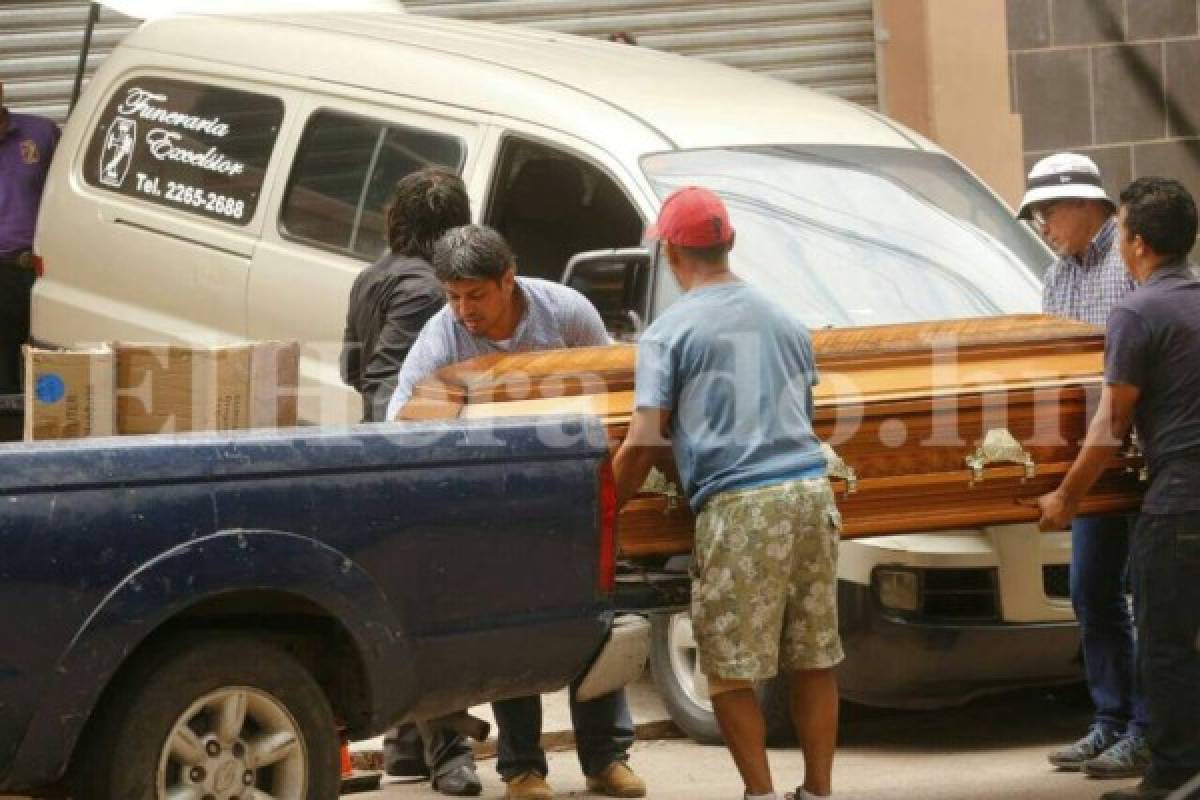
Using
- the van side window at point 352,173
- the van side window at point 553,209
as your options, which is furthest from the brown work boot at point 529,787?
the van side window at point 352,173

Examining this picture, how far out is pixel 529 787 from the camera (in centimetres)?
755

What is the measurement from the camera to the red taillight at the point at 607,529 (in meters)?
6.45

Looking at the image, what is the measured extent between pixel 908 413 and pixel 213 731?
83.6 inches

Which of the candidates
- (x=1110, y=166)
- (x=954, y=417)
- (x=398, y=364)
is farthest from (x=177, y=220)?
(x=1110, y=166)

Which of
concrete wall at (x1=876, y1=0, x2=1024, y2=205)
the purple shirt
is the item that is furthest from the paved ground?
concrete wall at (x1=876, y1=0, x2=1024, y2=205)

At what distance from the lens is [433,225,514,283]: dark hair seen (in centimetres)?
712

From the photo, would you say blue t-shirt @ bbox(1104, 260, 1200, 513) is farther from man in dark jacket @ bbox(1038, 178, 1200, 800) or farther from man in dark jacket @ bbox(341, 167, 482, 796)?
man in dark jacket @ bbox(341, 167, 482, 796)

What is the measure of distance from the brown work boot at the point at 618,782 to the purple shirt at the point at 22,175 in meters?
4.32

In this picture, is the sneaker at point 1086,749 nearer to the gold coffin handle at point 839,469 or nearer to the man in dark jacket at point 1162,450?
the man in dark jacket at point 1162,450

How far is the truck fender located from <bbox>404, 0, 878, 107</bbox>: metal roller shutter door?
7.43 meters

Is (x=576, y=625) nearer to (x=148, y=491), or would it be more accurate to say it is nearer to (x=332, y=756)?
(x=332, y=756)

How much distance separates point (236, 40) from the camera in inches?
389

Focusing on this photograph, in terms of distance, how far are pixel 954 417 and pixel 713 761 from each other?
175 cm

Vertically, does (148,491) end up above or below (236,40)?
below
